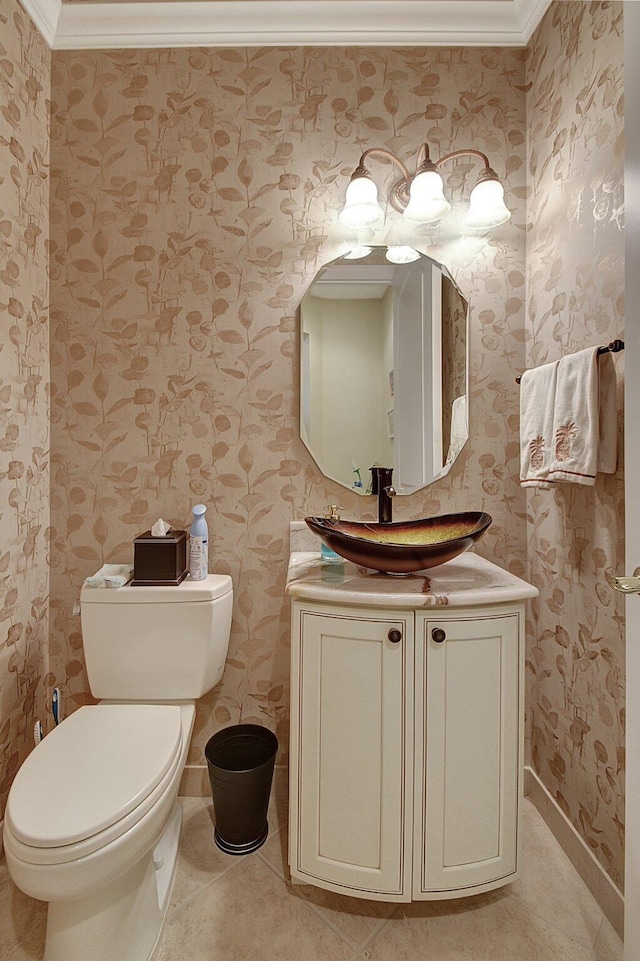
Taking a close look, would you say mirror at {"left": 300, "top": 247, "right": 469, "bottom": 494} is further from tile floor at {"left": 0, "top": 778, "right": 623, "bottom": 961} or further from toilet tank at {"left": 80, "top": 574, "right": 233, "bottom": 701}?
tile floor at {"left": 0, "top": 778, "right": 623, "bottom": 961}

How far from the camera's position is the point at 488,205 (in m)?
1.67

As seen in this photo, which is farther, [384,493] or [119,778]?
[384,493]

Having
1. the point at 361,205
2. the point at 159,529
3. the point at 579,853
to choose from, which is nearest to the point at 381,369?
the point at 361,205

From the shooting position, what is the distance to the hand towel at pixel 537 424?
58.5 inches

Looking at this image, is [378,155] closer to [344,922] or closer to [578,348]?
[578,348]

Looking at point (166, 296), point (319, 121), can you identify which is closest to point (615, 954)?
point (166, 296)

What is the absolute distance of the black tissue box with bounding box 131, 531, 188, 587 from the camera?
63.6 inches

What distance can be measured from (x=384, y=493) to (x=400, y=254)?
819mm

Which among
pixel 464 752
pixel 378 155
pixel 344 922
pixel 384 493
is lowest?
pixel 344 922

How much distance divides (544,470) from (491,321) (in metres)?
0.62

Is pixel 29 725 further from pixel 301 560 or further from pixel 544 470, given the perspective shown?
pixel 544 470

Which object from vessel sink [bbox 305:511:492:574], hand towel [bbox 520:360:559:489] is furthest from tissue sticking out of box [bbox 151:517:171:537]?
hand towel [bbox 520:360:559:489]

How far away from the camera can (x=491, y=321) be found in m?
1.82

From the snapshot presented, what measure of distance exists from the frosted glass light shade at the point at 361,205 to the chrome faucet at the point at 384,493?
2.64 ft
